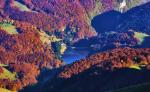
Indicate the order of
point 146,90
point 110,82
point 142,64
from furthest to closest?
point 142,64
point 110,82
point 146,90

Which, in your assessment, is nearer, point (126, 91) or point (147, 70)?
point (126, 91)

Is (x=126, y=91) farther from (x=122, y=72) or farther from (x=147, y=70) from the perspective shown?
(x=122, y=72)

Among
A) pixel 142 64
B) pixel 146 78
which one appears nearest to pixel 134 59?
pixel 142 64

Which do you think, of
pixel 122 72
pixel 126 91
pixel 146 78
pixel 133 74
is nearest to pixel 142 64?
pixel 122 72

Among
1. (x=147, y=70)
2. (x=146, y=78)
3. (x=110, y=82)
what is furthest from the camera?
(x=110, y=82)

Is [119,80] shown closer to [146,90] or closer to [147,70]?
[147,70]

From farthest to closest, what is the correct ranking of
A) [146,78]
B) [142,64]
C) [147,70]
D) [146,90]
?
1. [142,64]
2. [147,70]
3. [146,78]
4. [146,90]

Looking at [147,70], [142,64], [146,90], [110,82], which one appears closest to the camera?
[146,90]

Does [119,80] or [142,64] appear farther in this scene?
[142,64]
